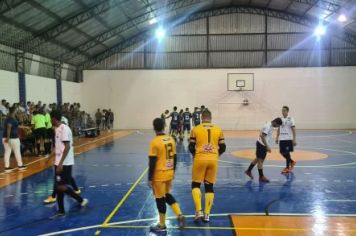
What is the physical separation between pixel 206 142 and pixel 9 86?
17222 millimetres

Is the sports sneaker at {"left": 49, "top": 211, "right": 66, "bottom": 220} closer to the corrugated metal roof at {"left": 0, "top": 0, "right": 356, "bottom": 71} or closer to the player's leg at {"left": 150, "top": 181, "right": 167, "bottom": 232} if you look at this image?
the player's leg at {"left": 150, "top": 181, "right": 167, "bottom": 232}

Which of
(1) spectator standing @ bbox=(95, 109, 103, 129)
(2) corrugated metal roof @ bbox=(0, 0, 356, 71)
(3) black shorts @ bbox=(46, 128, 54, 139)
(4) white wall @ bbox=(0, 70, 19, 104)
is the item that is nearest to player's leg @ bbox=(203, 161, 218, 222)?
(3) black shorts @ bbox=(46, 128, 54, 139)

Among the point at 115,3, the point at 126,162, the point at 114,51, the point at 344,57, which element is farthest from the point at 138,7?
the point at 344,57

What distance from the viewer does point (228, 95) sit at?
110 feet

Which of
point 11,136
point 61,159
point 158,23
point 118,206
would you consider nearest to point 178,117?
point 11,136

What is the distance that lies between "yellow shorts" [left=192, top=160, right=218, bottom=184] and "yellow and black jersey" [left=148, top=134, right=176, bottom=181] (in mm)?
845

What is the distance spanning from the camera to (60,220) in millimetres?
6977

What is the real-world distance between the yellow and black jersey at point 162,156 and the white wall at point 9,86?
16314 millimetres

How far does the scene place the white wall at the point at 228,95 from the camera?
108 ft

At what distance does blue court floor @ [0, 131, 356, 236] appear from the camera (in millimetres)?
6668

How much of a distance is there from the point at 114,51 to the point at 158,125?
95.3ft

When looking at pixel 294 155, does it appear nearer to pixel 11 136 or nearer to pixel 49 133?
pixel 49 133

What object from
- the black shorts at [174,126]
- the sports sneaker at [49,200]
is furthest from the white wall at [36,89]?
the sports sneaker at [49,200]

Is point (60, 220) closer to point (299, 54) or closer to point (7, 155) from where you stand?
point (7, 155)
